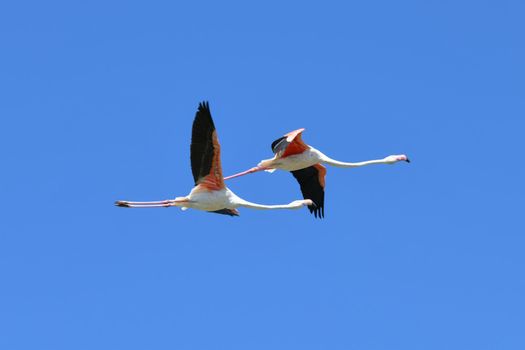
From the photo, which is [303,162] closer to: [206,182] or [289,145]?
[289,145]

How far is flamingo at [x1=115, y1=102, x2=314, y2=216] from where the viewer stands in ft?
98.4

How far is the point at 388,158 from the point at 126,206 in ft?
28.2

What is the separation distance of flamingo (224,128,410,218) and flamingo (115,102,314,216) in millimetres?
3374

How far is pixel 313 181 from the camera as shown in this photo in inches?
1505

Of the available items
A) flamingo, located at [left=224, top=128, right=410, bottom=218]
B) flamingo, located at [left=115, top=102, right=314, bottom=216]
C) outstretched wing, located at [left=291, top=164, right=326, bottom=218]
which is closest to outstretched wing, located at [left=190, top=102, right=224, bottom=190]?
flamingo, located at [left=115, top=102, right=314, bottom=216]

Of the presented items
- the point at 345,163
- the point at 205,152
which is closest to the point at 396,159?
the point at 345,163

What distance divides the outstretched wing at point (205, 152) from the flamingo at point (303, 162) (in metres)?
3.75

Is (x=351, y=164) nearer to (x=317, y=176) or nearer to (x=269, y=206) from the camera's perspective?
(x=317, y=176)

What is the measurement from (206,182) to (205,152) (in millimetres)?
1034

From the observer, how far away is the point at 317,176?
38188mm

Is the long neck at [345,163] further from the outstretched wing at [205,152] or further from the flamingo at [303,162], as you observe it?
the outstretched wing at [205,152]

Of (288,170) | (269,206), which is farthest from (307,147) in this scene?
(269,206)

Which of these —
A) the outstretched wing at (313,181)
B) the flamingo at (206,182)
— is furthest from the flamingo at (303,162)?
the flamingo at (206,182)

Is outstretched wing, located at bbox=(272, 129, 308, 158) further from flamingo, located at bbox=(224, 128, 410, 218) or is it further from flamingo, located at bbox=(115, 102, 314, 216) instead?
flamingo, located at bbox=(115, 102, 314, 216)
